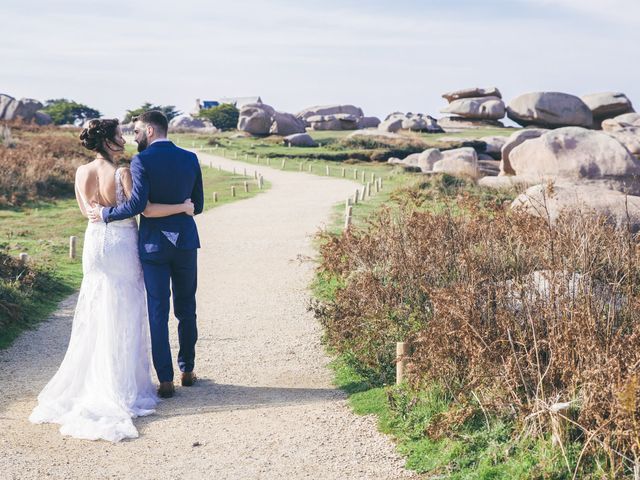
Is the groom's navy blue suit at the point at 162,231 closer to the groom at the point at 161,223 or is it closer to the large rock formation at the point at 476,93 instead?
the groom at the point at 161,223

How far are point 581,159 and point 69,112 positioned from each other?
80022mm

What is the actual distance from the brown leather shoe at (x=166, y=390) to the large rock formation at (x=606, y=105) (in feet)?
211

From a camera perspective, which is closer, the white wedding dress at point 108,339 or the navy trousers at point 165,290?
the white wedding dress at point 108,339

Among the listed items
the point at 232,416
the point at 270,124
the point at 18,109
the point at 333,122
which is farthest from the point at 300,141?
the point at 232,416

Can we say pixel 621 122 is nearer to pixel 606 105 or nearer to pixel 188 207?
pixel 606 105

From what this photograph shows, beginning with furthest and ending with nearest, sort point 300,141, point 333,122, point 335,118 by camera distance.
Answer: point 335,118
point 333,122
point 300,141

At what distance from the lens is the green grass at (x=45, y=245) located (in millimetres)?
10555

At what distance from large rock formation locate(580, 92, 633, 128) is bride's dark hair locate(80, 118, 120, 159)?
64.4 meters

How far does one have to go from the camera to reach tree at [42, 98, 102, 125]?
93250 mm

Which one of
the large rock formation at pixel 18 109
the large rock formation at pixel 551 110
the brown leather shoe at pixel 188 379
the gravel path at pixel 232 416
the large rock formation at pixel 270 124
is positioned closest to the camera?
the gravel path at pixel 232 416

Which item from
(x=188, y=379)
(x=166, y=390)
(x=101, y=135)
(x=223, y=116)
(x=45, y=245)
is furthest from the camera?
(x=223, y=116)

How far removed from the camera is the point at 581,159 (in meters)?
23.0

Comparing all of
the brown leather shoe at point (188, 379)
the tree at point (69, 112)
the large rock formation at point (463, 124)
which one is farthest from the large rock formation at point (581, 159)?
the tree at point (69, 112)

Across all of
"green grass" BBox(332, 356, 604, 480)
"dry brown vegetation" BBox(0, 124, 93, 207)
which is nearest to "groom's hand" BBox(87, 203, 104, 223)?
"green grass" BBox(332, 356, 604, 480)
